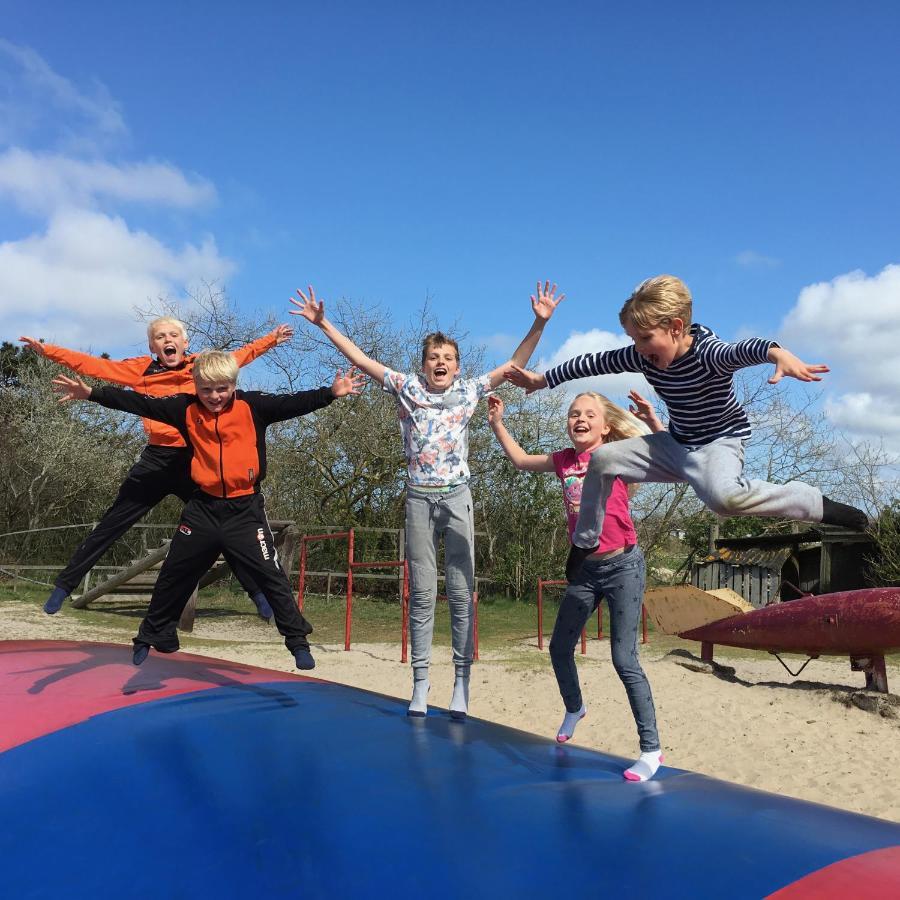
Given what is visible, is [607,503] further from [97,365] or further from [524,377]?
[97,365]

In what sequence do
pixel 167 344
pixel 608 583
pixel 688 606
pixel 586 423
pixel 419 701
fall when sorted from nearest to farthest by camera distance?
pixel 608 583, pixel 419 701, pixel 586 423, pixel 167 344, pixel 688 606

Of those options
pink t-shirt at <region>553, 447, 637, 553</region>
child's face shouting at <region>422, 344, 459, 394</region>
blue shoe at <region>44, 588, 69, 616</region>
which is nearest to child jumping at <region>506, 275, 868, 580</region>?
pink t-shirt at <region>553, 447, 637, 553</region>

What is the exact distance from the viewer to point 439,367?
12.9 feet

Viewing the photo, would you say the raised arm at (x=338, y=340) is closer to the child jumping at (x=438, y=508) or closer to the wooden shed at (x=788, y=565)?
the child jumping at (x=438, y=508)

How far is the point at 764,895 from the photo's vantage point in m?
1.53

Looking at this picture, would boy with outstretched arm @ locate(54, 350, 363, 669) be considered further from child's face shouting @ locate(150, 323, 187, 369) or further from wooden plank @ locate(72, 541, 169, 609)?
wooden plank @ locate(72, 541, 169, 609)

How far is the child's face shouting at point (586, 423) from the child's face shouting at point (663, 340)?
0.63 m

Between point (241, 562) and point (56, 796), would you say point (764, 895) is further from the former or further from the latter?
point (241, 562)

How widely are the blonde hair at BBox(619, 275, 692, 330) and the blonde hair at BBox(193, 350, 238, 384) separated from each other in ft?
5.93

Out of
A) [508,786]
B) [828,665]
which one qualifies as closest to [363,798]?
[508,786]

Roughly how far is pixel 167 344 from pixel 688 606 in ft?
33.8

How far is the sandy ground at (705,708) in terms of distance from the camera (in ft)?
19.7

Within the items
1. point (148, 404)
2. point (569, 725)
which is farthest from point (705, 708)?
point (148, 404)

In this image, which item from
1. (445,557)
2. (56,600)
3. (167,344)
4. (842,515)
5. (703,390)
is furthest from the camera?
(167,344)
